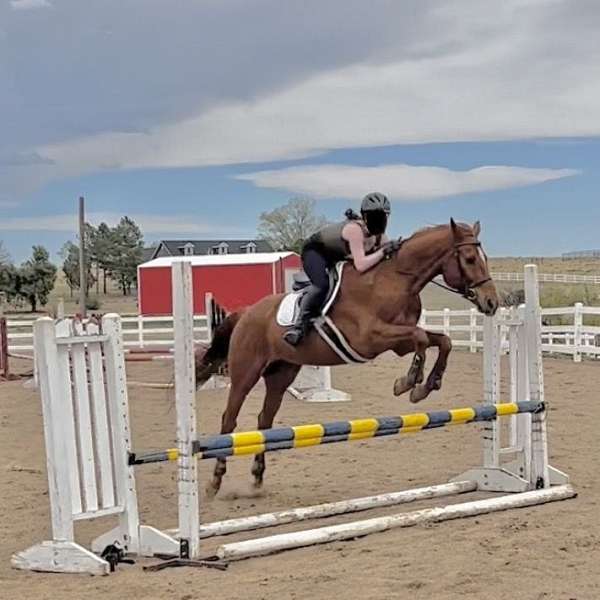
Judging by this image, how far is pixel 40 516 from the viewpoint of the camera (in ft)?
20.8

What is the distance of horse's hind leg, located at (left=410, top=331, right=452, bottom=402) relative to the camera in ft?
18.7

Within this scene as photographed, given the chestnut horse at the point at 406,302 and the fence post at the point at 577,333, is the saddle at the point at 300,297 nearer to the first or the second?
the chestnut horse at the point at 406,302

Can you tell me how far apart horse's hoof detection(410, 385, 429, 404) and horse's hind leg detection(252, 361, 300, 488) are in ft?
4.42

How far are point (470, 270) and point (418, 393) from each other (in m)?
0.81

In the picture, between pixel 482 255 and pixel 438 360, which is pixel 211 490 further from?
pixel 482 255

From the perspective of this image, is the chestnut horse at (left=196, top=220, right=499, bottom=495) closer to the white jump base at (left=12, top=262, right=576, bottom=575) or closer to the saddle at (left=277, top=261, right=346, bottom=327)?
the saddle at (left=277, top=261, right=346, bottom=327)

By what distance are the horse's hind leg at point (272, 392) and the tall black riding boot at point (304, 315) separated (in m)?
0.71

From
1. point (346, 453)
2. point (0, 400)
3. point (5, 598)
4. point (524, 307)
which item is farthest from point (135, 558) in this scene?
point (0, 400)

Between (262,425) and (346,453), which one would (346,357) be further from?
(346,453)

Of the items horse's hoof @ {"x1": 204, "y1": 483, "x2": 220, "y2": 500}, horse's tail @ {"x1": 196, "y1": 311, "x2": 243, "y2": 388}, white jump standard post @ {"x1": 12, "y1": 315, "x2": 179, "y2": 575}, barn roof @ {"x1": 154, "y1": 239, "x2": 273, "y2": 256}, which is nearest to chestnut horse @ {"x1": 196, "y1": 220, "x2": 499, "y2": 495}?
horse's tail @ {"x1": 196, "y1": 311, "x2": 243, "y2": 388}

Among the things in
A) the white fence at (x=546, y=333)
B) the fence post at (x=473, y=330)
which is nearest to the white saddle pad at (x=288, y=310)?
the white fence at (x=546, y=333)

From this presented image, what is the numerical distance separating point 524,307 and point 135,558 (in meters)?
3.16

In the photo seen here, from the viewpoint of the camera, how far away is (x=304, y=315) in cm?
612

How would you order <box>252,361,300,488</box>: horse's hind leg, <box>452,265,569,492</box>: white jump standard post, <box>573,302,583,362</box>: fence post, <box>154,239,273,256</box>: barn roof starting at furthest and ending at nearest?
<box>154,239,273,256</box>: barn roof < <box>573,302,583,362</box>: fence post < <box>252,361,300,488</box>: horse's hind leg < <box>452,265,569,492</box>: white jump standard post
